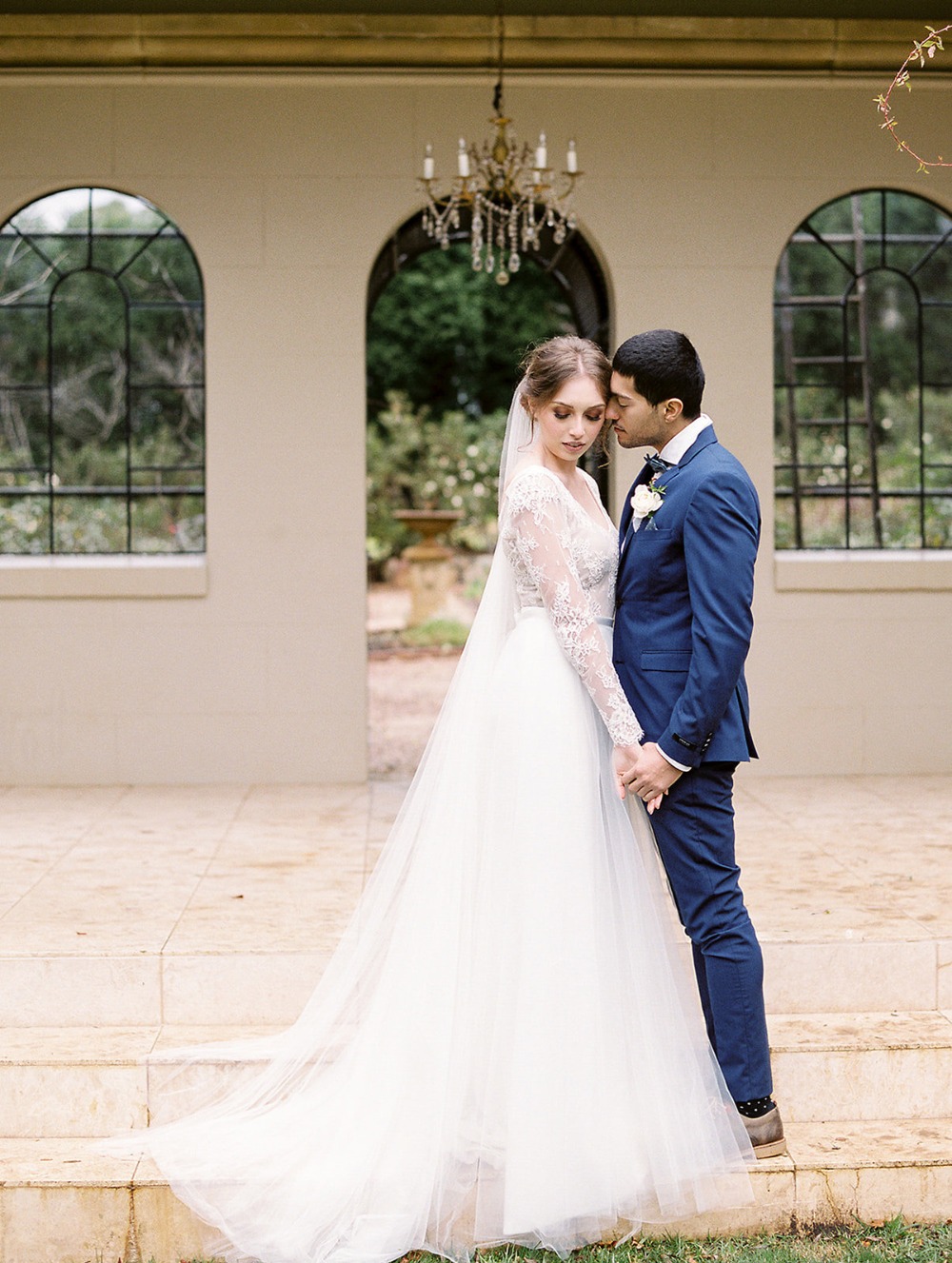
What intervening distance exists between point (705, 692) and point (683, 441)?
602 mm

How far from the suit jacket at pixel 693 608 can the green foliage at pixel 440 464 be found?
14.0 metres

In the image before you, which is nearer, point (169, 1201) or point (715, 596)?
point (715, 596)

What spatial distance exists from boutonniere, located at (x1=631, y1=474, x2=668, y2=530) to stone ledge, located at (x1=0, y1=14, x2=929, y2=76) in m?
4.37

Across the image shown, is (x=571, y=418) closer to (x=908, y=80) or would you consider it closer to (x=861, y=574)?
(x=908, y=80)

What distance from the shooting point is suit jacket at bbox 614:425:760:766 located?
9.59 feet

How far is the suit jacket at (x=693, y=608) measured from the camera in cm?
292

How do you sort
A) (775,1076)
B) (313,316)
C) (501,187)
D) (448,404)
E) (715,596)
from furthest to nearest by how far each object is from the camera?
(448,404)
(313,316)
(501,187)
(775,1076)
(715,596)

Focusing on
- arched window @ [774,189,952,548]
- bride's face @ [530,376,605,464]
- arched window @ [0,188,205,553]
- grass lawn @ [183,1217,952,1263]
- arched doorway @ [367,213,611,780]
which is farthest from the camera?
arched doorway @ [367,213,611,780]

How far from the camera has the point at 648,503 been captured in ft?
10.0

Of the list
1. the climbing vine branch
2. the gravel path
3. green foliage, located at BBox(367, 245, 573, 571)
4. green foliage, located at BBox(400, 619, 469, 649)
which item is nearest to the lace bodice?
the climbing vine branch

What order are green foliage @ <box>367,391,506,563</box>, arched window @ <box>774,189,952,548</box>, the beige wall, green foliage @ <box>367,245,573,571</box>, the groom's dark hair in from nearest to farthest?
the groom's dark hair < the beige wall < arched window @ <box>774,189,952,548</box> < green foliage @ <box>367,245,573,571</box> < green foliage @ <box>367,391,506,563</box>

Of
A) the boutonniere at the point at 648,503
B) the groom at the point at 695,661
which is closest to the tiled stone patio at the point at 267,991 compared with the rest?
the groom at the point at 695,661

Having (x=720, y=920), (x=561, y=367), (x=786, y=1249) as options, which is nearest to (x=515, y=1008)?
(x=720, y=920)

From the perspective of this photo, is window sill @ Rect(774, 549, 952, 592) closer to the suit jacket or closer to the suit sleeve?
the suit jacket
